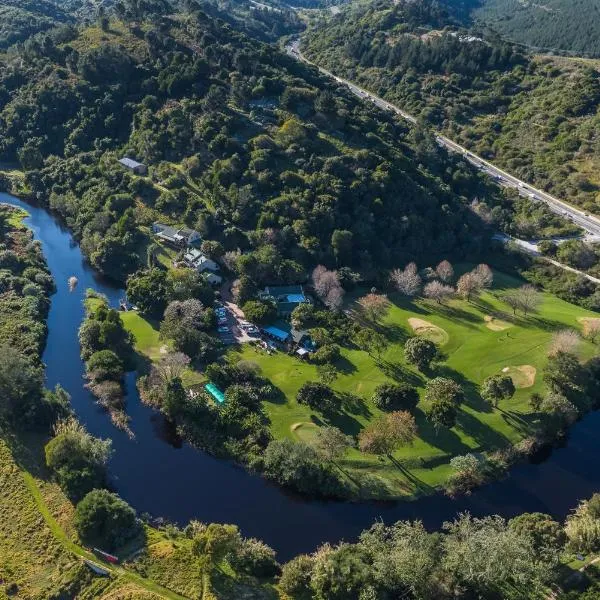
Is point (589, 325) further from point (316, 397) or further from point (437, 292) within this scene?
point (316, 397)

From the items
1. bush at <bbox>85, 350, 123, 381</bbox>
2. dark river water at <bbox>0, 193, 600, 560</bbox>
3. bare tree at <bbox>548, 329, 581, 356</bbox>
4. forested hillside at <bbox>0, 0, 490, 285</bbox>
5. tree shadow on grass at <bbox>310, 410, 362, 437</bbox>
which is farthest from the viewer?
forested hillside at <bbox>0, 0, 490, 285</bbox>

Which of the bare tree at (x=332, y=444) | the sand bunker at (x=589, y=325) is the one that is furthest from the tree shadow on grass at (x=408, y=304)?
the bare tree at (x=332, y=444)

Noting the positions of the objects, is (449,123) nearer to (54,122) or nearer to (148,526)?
(54,122)

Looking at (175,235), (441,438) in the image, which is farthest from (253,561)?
(175,235)

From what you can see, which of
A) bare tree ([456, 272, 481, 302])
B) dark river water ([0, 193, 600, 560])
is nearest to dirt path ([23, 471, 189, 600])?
dark river water ([0, 193, 600, 560])

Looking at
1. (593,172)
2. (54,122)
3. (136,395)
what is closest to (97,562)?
(136,395)

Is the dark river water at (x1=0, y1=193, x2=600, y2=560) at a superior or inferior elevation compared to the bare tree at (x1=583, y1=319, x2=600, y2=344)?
inferior

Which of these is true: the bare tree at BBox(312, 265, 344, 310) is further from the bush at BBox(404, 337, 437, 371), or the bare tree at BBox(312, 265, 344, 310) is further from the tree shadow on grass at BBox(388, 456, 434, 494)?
the tree shadow on grass at BBox(388, 456, 434, 494)

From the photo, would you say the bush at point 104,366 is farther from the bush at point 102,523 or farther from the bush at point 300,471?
the bush at point 300,471
